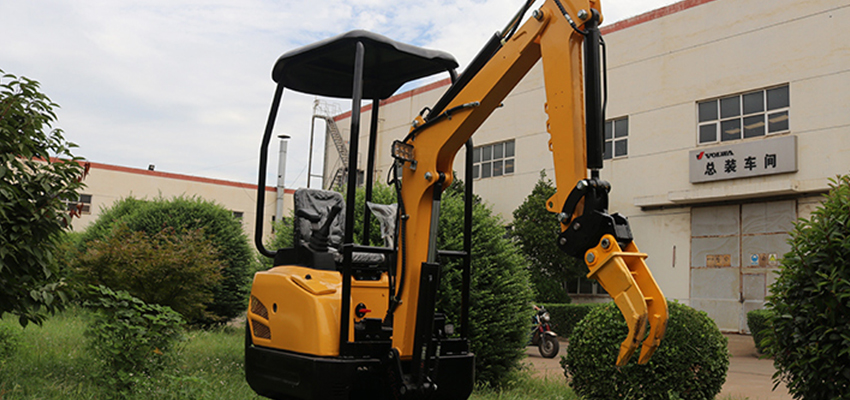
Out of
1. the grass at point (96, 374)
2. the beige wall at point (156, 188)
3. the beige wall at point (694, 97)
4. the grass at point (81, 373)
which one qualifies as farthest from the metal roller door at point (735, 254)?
the beige wall at point (156, 188)

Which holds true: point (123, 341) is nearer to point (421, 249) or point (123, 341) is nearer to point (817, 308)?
point (421, 249)

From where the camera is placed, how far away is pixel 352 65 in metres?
5.92

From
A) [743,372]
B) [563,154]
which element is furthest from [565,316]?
[563,154]

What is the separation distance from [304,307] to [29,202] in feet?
9.20

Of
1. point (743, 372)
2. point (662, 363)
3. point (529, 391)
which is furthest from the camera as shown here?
point (743, 372)

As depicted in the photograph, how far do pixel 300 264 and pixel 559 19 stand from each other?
2.57m

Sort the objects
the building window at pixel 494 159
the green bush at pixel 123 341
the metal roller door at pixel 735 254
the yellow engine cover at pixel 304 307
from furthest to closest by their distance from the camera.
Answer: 1. the building window at pixel 494 159
2. the metal roller door at pixel 735 254
3. the green bush at pixel 123 341
4. the yellow engine cover at pixel 304 307

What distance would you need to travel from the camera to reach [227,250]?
49.9 ft

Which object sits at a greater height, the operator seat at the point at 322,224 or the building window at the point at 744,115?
the building window at the point at 744,115

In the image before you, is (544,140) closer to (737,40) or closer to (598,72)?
(737,40)

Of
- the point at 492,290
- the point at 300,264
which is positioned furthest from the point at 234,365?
the point at 300,264

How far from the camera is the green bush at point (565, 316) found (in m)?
19.4

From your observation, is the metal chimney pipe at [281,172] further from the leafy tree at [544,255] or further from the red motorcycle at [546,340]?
the red motorcycle at [546,340]

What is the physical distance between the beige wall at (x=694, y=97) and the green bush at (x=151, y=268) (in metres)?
14.4
